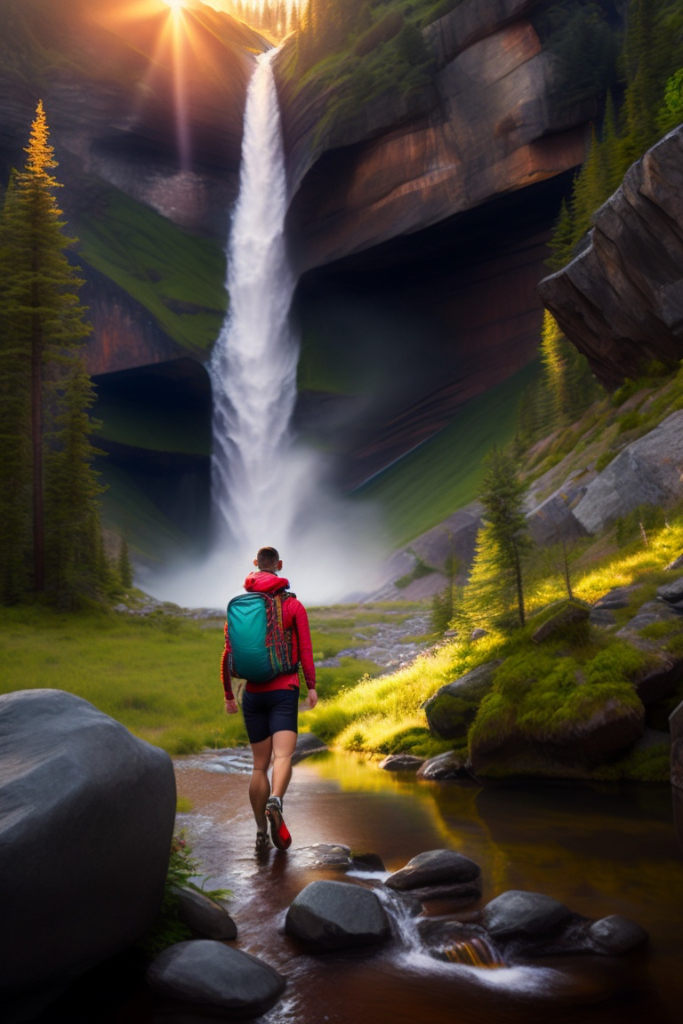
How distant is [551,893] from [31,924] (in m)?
3.84

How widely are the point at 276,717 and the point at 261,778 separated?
606 mm

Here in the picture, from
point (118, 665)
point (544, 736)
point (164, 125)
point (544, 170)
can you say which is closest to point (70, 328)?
point (118, 665)

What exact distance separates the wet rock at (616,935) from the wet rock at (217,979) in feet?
6.61

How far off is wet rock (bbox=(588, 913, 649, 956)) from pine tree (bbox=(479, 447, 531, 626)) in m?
A: 7.90

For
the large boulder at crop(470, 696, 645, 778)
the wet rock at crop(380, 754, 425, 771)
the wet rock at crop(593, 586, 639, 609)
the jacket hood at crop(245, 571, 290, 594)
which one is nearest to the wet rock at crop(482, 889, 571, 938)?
the jacket hood at crop(245, 571, 290, 594)

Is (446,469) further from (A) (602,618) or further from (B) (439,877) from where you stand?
(B) (439,877)

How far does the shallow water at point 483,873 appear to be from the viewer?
14.6 ft

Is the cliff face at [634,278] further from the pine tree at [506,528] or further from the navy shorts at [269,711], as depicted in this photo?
the navy shorts at [269,711]

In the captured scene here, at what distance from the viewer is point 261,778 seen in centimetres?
703

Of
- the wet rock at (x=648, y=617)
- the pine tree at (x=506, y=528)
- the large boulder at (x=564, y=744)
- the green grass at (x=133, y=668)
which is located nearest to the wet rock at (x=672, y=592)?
the wet rock at (x=648, y=617)

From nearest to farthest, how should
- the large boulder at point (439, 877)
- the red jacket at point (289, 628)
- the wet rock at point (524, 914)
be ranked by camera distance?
1. the wet rock at point (524, 914)
2. the large boulder at point (439, 877)
3. the red jacket at point (289, 628)

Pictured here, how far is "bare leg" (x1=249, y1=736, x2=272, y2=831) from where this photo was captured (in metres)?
7.04

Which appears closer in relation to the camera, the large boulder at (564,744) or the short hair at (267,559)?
the short hair at (267,559)

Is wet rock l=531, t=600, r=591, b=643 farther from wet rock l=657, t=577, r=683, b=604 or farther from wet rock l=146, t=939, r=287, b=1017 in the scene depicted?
wet rock l=146, t=939, r=287, b=1017
